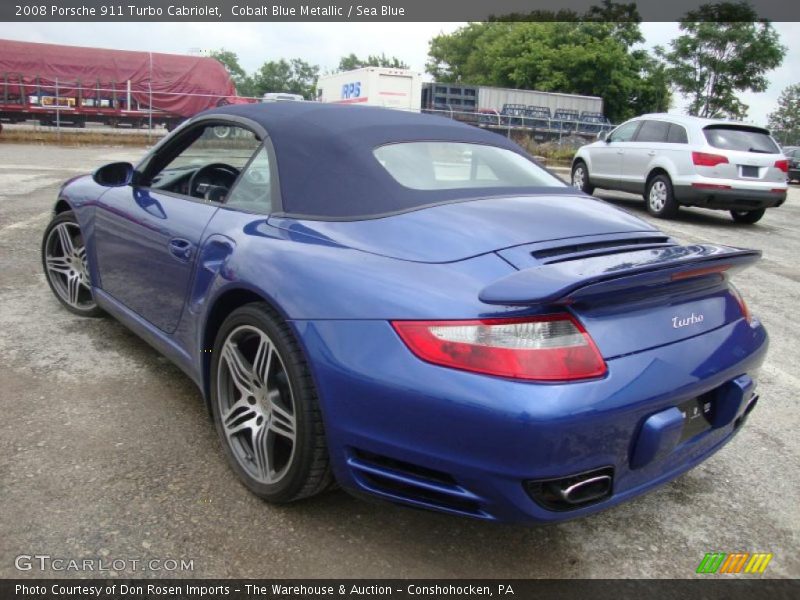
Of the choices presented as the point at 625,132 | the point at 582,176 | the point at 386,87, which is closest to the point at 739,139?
the point at 625,132

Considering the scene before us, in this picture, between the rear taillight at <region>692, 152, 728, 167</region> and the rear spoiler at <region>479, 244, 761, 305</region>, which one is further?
the rear taillight at <region>692, 152, 728, 167</region>

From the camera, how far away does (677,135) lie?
1016 cm

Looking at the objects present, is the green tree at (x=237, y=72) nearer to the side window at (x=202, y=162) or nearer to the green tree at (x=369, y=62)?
the green tree at (x=369, y=62)

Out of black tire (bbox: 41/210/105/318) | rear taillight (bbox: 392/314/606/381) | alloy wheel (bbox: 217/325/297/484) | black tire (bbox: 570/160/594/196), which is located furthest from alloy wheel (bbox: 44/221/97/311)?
black tire (bbox: 570/160/594/196)

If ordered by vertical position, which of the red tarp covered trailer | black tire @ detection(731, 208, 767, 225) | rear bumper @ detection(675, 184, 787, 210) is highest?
the red tarp covered trailer

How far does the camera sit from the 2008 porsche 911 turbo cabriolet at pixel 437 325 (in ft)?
5.70

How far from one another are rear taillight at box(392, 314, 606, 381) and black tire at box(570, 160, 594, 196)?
10968mm

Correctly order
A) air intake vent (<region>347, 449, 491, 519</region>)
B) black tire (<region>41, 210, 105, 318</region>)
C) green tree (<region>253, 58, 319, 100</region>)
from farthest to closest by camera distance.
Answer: green tree (<region>253, 58, 319, 100</region>), black tire (<region>41, 210, 105, 318</region>), air intake vent (<region>347, 449, 491, 519</region>)

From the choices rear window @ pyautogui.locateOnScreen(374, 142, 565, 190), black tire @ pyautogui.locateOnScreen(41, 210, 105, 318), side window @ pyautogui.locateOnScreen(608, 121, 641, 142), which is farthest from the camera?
side window @ pyautogui.locateOnScreen(608, 121, 641, 142)

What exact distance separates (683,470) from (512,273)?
876 mm

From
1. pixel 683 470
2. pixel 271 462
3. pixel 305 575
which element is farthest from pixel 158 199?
pixel 683 470

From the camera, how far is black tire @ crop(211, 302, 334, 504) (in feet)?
6.65

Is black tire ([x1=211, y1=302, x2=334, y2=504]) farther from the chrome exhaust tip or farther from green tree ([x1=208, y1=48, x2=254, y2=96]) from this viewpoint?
green tree ([x1=208, y1=48, x2=254, y2=96])

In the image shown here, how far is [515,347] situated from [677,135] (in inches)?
380
